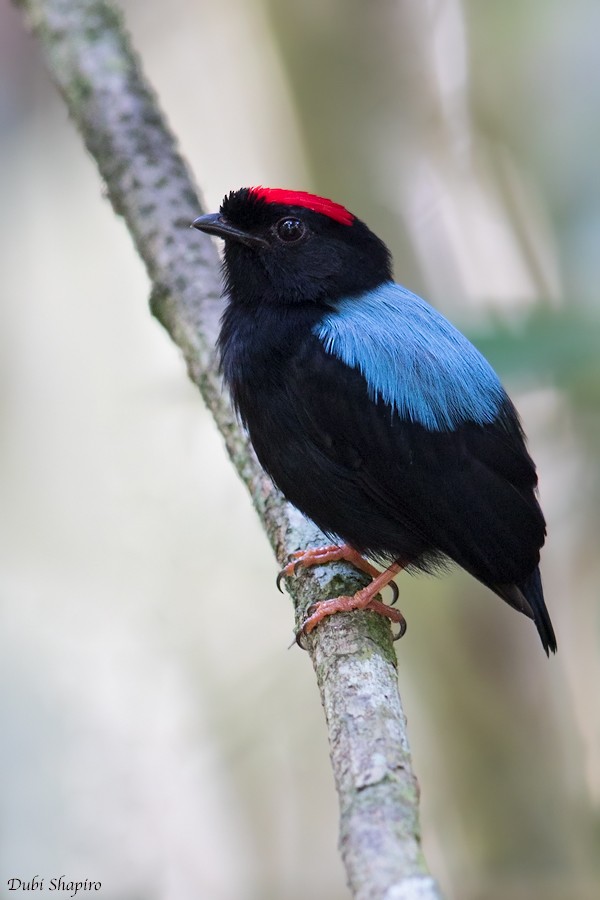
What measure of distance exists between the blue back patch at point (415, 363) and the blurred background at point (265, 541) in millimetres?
1018

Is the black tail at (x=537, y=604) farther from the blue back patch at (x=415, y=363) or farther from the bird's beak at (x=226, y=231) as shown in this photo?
the bird's beak at (x=226, y=231)

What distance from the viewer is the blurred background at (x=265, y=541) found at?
487 cm

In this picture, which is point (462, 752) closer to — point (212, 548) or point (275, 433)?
point (212, 548)

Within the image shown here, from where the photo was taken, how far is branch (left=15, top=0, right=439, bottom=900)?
181cm

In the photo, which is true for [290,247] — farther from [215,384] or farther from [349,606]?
[349,606]

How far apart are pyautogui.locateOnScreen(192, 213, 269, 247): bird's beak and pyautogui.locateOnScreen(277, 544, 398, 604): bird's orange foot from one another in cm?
106

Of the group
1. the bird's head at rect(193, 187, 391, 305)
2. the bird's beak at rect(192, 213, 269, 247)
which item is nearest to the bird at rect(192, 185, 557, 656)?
the bird's head at rect(193, 187, 391, 305)

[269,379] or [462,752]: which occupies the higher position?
[269,379]

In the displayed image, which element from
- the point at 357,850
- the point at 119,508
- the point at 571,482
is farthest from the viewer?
the point at 119,508

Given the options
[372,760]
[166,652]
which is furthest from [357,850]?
[166,652]

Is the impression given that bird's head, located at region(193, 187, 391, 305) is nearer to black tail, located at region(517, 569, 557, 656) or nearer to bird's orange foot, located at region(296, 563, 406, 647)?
bird's orange foot, located at region(296, 563, 406, 647)

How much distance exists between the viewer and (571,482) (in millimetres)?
4609

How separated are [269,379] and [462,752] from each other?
8.68 feet

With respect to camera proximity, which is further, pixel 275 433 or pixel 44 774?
pixel 44 774
